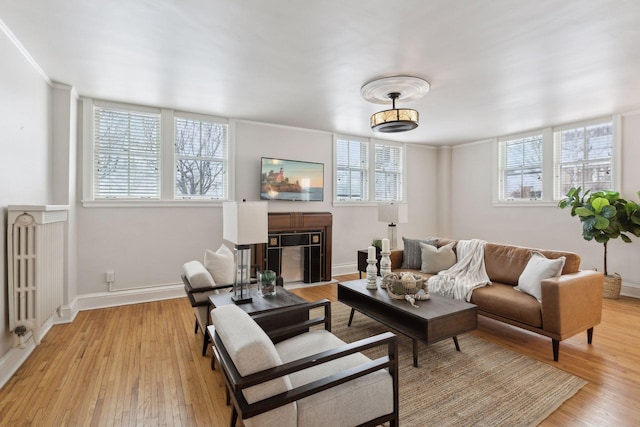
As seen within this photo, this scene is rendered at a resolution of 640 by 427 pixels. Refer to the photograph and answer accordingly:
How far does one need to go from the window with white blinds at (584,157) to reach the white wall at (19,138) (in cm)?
680

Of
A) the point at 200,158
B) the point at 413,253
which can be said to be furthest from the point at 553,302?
the point at 200,158

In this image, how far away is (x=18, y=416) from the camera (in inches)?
74.3

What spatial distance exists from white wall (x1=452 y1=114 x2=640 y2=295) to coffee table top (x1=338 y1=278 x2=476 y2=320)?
3.51 m

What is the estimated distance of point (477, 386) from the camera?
2184mm

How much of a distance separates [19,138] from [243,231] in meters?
2.11

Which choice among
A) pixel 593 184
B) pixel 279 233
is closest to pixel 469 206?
pixel 593 184

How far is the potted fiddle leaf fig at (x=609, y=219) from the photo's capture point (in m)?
4.02

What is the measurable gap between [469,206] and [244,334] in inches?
244

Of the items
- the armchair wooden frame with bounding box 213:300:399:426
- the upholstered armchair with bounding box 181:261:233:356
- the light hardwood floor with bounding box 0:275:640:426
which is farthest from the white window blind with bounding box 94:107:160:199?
the armchair wooden frame with bounding box 213:300:399:426

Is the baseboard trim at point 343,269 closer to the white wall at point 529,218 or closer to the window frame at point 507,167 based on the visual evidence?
the white wall at point 529,218

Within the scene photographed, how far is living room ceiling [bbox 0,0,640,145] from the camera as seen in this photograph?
2059mm

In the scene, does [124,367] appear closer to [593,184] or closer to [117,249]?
[117,249]

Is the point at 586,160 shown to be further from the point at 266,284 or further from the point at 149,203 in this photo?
the point at 149,203

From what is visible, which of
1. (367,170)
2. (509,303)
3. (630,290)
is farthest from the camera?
(367,170)
